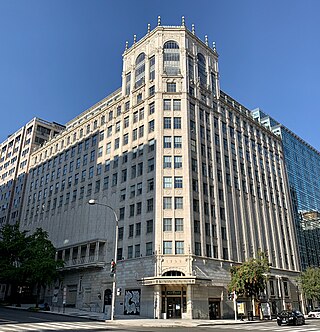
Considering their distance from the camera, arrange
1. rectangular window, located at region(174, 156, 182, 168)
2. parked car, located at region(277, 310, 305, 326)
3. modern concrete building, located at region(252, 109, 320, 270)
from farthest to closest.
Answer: modern concrete building, located at region(252, 109, 320, 270) < rectangular window, located at region(174, 156, 182, 168) < parked car, located at region(277, 310, 305, 326)

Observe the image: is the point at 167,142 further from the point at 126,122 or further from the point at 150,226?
the point at 150,226

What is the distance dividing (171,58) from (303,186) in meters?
44.5

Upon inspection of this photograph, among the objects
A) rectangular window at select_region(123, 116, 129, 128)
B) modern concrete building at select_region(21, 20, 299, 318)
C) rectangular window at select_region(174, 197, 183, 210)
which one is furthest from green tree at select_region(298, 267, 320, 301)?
rectangular window at select_region(123, 116, 129, 128)

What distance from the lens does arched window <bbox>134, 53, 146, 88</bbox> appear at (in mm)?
56844

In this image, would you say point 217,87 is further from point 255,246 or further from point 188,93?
point 255,246

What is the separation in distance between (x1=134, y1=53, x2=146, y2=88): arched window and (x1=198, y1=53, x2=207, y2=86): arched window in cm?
971

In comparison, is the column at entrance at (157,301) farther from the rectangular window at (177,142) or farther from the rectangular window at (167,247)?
the rectangular window at (177,142)

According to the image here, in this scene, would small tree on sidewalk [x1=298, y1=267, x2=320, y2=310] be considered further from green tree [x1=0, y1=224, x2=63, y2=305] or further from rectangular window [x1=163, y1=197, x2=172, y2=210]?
green tree [x1=0, y1=224, x2=63, y2=305]

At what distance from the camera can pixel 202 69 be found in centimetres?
5791

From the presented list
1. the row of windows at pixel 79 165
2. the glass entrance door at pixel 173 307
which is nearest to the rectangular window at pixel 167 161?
the row of windows at pixel 79 165

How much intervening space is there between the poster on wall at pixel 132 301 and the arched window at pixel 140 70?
33328 mm

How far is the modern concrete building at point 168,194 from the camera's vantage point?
42156 millimetres

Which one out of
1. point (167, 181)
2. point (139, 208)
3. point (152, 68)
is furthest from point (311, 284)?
point (152, 68)

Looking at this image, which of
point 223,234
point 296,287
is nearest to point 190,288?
point 223,234
